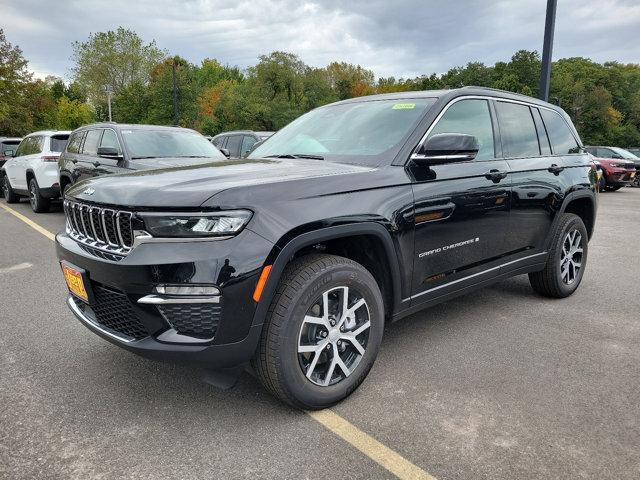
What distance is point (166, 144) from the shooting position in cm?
815

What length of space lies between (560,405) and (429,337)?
112 cm

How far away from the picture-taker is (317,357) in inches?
104

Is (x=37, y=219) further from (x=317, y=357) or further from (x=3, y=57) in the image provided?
(x=3, y=57)

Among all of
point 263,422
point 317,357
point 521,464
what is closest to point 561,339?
point 521,464

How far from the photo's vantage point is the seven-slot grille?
2455 mm

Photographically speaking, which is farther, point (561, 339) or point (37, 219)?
point (37, 219)

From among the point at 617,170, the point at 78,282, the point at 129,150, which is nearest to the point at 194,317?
the point at 78,282

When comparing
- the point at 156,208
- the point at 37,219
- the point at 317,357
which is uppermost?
the point at 156,208

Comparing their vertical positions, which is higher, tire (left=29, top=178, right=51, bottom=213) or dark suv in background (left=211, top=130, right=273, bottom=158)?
dark suv in background (left=211, top=130, right=273, bottom=158)

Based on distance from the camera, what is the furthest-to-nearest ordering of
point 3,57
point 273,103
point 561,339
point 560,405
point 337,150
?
point 273,103
point 3,57
point 561,339
point 337,150
point 560,405

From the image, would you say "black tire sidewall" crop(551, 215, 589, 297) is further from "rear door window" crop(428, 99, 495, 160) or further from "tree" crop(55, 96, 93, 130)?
"tree" crop(55, 96, 93, 130)

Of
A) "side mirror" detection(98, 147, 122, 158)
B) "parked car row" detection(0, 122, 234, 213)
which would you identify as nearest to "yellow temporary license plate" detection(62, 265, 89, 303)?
"parked car row" detection(0, 122, 234, 213)

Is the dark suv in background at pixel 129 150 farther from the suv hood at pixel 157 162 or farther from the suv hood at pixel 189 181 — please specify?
the suv hood at pixel 189 181

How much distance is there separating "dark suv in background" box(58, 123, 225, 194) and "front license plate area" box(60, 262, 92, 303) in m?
4.45
